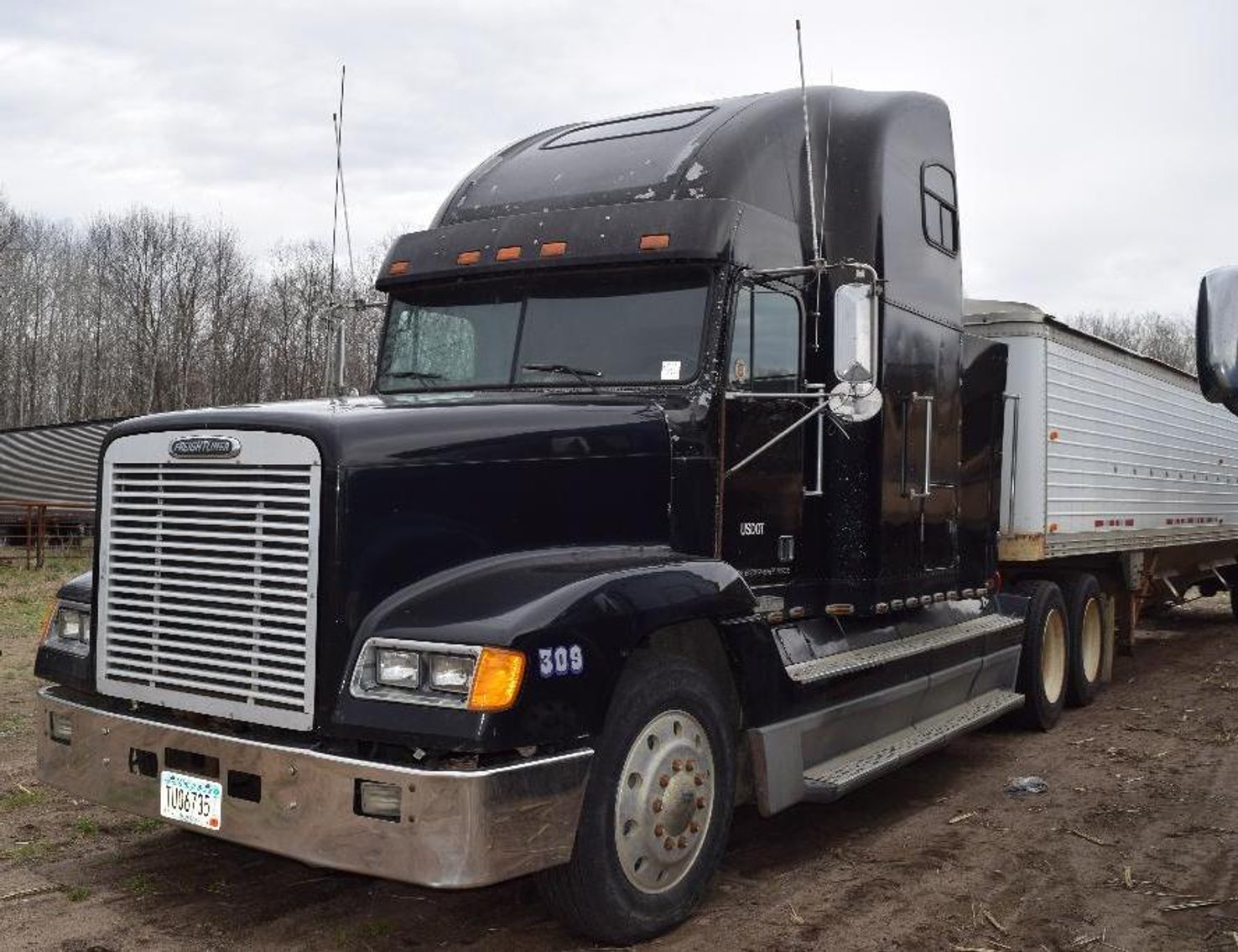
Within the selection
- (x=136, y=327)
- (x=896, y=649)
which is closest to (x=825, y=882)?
(x=896, y=649)

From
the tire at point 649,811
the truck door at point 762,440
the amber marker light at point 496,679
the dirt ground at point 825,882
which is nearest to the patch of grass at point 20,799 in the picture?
the dirt ground at point 825,882

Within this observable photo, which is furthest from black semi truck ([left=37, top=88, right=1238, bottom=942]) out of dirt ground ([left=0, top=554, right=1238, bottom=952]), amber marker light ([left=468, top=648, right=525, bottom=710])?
dirt ground ([left=0, top=554, right=1238, bottom=952])

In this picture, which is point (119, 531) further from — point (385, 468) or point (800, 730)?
point (800, 730)

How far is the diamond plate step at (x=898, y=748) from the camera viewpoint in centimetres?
553

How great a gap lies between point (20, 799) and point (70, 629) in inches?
74.6

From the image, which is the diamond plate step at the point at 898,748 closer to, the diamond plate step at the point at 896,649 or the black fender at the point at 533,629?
the diamond plate step at the point at 896,649

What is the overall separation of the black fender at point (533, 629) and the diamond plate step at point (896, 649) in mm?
1241

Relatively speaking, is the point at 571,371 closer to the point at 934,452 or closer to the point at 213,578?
the point at 213,578

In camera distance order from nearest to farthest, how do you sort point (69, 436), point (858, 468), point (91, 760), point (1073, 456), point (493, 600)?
point (493, 600), point (91, 760), point (858, 468), point (1073, 456), point (69, 436)

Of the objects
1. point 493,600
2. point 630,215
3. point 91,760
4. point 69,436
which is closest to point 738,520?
point 630,215

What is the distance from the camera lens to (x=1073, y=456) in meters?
9.85

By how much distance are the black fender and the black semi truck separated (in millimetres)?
14

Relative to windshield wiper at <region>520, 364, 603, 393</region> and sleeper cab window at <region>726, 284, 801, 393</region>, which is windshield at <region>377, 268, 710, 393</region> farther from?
sleeper cab window at <region>726, 284, 801, 393</region>

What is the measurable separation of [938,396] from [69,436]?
952 inches
